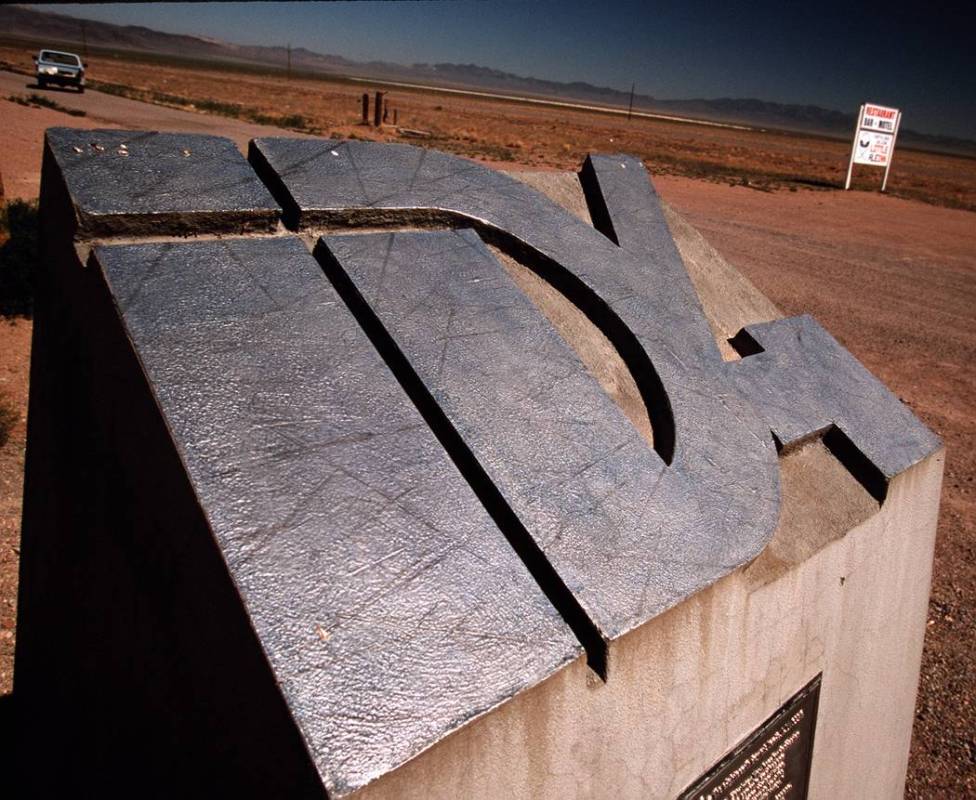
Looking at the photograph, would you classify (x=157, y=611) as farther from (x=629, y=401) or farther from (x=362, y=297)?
(x=629, y=401)

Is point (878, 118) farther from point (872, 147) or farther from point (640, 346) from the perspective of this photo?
point (640, 346)

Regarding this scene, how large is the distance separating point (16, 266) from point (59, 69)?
23617 millimetres

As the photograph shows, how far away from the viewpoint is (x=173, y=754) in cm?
135

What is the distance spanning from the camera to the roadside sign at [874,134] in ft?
63.2

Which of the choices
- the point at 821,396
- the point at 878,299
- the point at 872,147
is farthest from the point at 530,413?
the point at 872,147

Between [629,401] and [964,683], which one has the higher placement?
[629,401]

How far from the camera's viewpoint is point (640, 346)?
72.9 inches

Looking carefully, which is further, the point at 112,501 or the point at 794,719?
the point at 794,719

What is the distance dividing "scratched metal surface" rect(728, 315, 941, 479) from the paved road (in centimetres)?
442

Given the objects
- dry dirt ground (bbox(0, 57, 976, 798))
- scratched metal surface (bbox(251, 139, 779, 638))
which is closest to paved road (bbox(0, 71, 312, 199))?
dry dirt ground (bbox(0, 57, 976, 798))

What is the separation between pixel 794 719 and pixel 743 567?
1.84 feet

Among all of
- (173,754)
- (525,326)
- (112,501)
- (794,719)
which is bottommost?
(794,719)

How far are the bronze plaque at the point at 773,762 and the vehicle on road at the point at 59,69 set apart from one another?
2944cm

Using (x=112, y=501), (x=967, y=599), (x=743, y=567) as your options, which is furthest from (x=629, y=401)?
(x=967, y=599)
